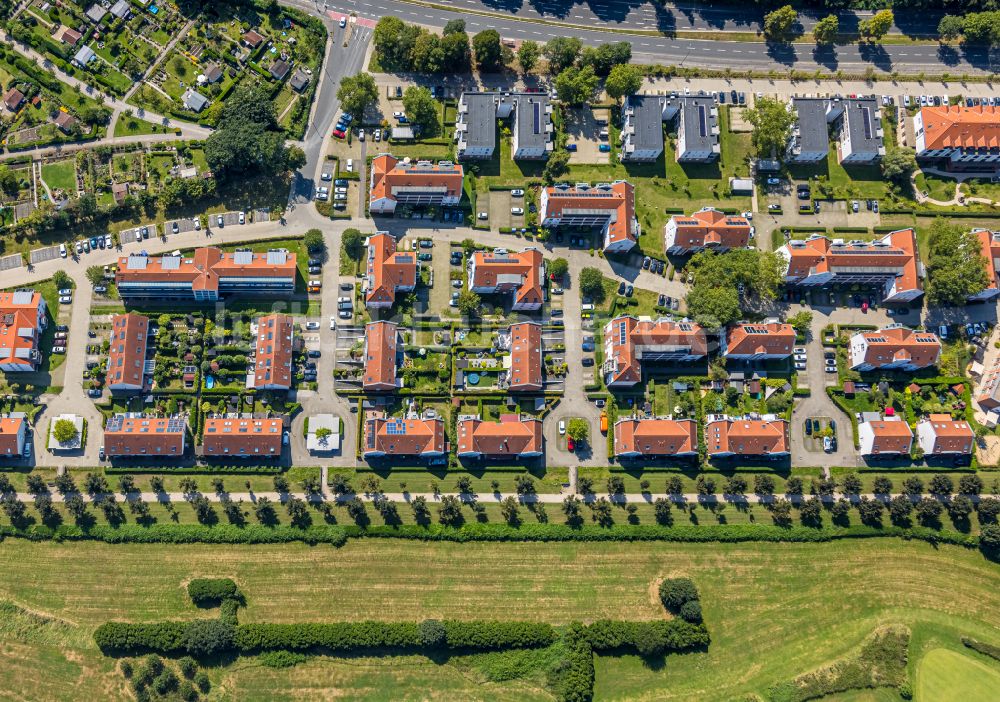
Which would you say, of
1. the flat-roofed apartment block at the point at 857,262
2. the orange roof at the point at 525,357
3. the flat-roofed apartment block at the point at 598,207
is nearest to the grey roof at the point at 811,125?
the flat-roofed apartment block at the point at 857,262

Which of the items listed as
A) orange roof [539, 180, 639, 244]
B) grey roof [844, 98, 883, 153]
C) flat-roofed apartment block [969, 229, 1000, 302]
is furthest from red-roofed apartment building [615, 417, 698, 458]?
grey roof [844, 98, 883, 153]

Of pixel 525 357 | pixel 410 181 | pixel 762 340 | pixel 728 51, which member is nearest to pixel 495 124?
pixel 410 181

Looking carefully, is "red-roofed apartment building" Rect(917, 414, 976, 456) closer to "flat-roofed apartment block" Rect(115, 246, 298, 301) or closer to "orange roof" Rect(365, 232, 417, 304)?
"orange roof" Rect(365, 232, 417, 304)

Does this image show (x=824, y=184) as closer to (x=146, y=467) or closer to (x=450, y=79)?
(x=450, y=79)

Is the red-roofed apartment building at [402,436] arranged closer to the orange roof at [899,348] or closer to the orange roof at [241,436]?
the orange roof at [241,436]

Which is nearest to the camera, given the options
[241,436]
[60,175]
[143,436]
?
[143,436]

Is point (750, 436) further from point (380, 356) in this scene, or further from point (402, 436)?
point (380, 356)

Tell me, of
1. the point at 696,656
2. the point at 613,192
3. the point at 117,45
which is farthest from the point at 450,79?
the point at 696,656
